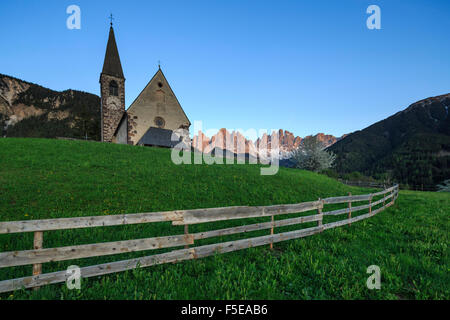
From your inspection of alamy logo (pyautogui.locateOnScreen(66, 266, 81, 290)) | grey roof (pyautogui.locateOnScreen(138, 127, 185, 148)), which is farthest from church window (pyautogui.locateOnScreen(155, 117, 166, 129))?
alamy logo (pyautogui.locateOnScreen(66, 266, 81, 290))

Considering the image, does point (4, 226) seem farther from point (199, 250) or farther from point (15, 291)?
point (199, 250)

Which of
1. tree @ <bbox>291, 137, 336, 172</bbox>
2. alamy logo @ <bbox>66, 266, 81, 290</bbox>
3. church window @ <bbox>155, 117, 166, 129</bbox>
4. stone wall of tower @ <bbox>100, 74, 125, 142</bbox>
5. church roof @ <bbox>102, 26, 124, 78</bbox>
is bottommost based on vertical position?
alamy logo @ <bbox>66, 266, 81, 290</bbox>

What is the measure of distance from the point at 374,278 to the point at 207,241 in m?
4.14

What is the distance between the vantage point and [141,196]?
10.3m

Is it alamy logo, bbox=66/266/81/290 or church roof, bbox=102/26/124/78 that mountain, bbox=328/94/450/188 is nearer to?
alamy logo, bbox=66/266/81/290

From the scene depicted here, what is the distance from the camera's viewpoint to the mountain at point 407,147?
9156 centimetres

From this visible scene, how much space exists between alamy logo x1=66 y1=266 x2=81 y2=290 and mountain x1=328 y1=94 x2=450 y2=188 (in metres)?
105

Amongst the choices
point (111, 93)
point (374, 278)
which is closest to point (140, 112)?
point (111, 93)

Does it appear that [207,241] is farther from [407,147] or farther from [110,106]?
[407,147]

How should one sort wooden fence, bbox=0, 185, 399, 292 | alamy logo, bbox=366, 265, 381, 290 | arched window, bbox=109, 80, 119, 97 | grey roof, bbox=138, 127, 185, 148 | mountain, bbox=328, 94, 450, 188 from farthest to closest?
mountain, bbox=328, 94, 450, 188 < arched window, bbox=109, 80, 119, 97 < grey roof, bbox=138, 127, 185, 148 < alamy logo, bbox=366, 265, 381, 290 < wooden fence, bbox=0, 185, 399, 292

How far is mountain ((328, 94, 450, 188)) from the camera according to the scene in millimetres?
91562

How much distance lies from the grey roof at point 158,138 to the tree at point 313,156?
81.9 ft

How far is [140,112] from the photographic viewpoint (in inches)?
1224
